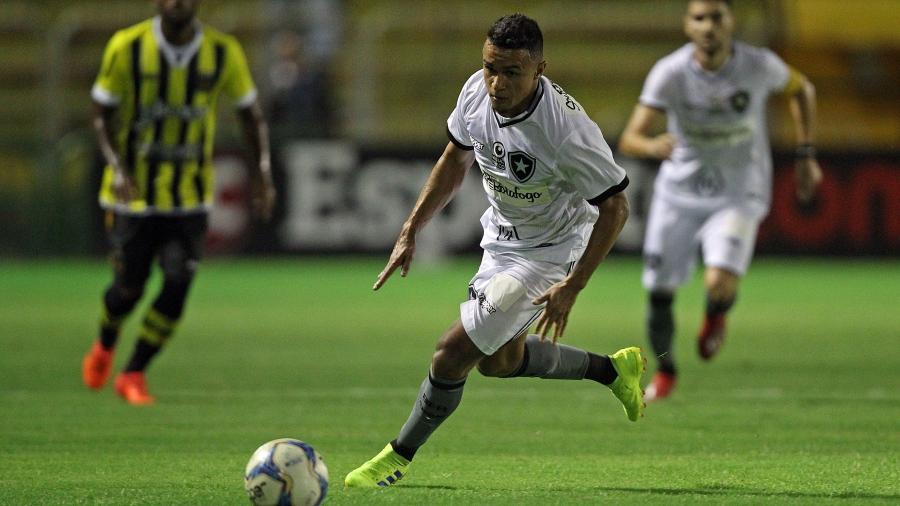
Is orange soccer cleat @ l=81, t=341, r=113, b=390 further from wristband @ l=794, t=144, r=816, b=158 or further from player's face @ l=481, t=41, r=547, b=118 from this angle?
wristband @ l=794, t=144, r=816, b=158

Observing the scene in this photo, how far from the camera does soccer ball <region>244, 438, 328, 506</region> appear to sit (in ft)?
16.5

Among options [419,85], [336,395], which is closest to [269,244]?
[419,85]

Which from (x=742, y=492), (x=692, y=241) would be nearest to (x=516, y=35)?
(x=742, y=492)

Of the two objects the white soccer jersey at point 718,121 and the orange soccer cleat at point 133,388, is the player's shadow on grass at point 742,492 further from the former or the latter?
the white soccer jersey at point 718,121

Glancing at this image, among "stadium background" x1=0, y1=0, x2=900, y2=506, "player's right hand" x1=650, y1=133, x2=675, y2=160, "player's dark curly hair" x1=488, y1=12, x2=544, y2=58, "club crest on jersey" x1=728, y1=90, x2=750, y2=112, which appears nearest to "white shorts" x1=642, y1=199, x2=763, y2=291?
"club crest on jersey" x1=728, y1=90, x2=750, y2=112

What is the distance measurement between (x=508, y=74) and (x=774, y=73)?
4.00 m

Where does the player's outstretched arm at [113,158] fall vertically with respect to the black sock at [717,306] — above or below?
above

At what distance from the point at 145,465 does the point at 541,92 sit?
89.5 inches

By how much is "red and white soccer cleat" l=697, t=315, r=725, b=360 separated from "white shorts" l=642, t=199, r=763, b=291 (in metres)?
0.32

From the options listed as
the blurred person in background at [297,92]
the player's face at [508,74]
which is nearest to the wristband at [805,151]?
the player's face at [508,74]

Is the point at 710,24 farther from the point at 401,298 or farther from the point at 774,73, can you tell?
the point at 401,298

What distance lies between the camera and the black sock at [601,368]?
6.42 meters

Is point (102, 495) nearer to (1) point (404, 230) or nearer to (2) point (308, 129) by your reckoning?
(1) point (404, 230)

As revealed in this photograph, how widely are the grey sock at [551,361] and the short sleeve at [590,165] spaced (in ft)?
3.19
